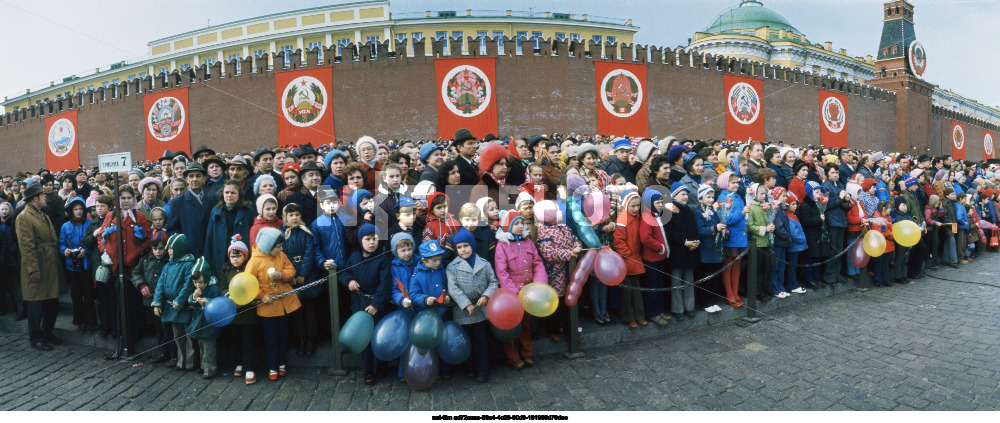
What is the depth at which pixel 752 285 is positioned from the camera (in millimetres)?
5242

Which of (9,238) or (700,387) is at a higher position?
(9,238)

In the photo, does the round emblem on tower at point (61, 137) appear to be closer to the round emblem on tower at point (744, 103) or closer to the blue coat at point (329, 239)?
the blue coat at point (329, 239)

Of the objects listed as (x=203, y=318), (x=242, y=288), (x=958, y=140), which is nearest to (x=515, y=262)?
(x=242, y=288)

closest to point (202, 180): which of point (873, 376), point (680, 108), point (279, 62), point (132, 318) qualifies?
point (132, 318)

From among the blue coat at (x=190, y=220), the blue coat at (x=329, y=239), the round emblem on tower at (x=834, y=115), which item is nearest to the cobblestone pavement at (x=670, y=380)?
the blue coat at (x=329, y=239)

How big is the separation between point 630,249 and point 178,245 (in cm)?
399

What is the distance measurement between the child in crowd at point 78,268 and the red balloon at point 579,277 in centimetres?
504

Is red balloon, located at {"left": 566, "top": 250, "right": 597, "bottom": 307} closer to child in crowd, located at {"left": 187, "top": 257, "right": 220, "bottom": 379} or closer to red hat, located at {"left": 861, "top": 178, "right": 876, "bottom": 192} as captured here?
child in crowd, located at {"left": 187, "top": 257, "right": 220, "bottom": 379}

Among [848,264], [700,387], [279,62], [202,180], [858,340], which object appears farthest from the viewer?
[279,62]

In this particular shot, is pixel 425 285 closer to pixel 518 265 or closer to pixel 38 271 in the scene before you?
pixel 518 265

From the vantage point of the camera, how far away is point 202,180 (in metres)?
4.96

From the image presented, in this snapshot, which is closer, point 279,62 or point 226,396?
point 226,396

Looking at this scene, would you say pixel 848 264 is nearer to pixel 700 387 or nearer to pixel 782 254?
pixel 782 254
